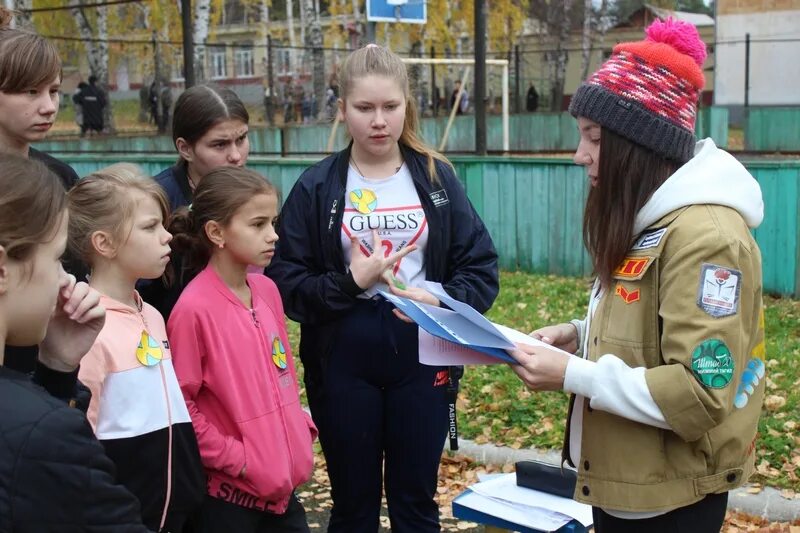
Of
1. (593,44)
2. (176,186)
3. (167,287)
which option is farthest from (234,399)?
(593,44)

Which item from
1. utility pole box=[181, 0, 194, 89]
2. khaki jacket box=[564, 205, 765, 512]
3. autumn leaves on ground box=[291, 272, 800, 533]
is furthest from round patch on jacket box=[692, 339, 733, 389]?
utility pole box=[181, 0, 194, 89]

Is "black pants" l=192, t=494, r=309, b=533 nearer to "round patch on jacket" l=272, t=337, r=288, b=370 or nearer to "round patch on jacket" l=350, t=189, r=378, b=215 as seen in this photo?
"round patch on jacket" l=272, t=337, r=288, b=370

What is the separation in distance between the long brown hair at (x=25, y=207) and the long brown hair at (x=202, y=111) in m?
1.64

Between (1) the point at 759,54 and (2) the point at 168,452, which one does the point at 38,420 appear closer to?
(2) the point at 168,452

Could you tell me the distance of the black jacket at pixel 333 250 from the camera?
10.7 ft

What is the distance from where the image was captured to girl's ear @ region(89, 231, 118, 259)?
2.75 meters

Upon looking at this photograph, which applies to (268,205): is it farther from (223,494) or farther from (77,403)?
(77,403)

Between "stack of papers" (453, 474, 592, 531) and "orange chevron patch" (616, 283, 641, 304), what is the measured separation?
1065 millimetres

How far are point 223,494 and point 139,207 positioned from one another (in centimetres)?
93

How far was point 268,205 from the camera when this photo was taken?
310 cm

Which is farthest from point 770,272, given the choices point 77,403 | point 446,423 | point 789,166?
point 77,403

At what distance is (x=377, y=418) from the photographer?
3340 mm

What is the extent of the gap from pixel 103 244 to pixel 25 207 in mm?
1159

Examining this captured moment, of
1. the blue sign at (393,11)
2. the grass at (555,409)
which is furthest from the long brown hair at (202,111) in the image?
the blue sign at (393,11)
